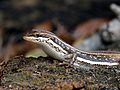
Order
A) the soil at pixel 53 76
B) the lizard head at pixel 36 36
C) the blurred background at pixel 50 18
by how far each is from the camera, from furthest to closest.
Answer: the blurred background at pixel 50 18 < the lizard head at pixel 36 36 < the soil at pixel 53 76

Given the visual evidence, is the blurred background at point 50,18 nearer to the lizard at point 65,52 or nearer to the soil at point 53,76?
the lizard at point 65,52

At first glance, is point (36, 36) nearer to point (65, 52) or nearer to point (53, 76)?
point (65, 52)

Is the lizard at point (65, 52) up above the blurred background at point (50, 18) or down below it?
below

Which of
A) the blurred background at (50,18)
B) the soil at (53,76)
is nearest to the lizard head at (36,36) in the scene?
the soil at (53,76)

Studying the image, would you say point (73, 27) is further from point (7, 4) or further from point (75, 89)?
point (75, 89)

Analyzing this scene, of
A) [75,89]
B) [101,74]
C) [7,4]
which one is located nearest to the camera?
[75,89]

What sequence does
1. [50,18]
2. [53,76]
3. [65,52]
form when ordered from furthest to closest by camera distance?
[50,18] < [65,52] < [53,76]

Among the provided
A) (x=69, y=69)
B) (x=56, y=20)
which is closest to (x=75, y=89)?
(x=69, y=69)

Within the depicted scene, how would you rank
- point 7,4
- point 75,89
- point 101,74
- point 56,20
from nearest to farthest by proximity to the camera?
point 75,89 → point 101,74 → point 56,20 → point 7,4

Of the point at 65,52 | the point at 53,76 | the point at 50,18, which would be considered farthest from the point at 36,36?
the point at 50,18
